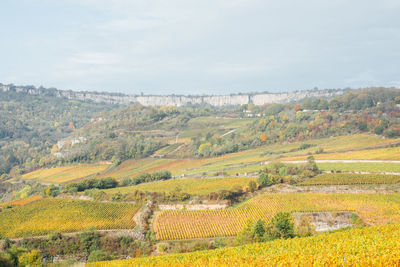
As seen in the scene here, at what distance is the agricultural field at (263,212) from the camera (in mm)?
37938

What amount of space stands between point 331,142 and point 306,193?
Answer: 46348 millimetres

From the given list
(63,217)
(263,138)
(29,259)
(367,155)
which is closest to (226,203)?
(63,217)

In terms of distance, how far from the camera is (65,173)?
9325 centimetres

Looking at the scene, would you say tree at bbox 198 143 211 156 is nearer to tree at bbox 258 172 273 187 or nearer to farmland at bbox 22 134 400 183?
farmland at bbox 22 134 400 183

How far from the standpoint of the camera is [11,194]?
3339 inches

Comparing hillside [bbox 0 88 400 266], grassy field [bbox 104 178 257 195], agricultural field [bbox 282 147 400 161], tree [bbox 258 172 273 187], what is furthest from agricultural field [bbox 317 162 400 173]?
grassy field [bbox 104 178 257 195]

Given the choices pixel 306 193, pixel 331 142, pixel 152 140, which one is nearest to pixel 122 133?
pixel 152 140

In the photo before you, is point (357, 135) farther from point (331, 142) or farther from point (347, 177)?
point (347, 177)

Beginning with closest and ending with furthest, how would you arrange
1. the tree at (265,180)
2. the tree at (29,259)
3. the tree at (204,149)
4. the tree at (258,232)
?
the tree at (29,259) < the tree at (258,232) < the tree at (265,180) < the tree at (204,149)

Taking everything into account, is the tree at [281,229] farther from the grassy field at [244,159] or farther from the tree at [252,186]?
the grassy field at [244,159]

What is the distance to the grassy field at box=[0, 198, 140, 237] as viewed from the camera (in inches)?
1550

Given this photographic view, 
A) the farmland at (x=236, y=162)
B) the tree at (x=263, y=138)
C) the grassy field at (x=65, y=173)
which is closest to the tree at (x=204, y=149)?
the farmland at (x=236, y=162)

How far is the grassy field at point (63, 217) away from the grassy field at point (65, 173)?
4015cm

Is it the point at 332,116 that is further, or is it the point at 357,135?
the point at 332,116
